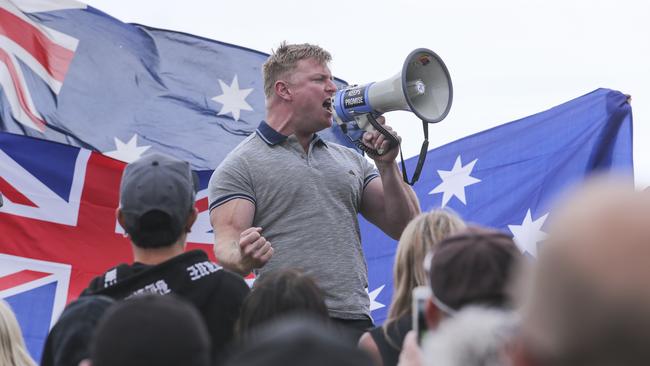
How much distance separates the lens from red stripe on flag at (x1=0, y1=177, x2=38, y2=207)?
749 centimetres

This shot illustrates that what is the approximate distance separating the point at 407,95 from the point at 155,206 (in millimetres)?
1764

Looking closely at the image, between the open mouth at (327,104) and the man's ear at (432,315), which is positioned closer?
the man's ear at (432,315)

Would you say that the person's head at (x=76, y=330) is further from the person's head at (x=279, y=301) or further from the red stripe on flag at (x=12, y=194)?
the red stripe on flag at (x=12, y=194)

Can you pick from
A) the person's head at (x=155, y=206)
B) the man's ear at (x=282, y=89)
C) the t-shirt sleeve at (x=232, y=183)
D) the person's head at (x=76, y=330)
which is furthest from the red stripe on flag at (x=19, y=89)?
the person's head at (x=76, y=330)

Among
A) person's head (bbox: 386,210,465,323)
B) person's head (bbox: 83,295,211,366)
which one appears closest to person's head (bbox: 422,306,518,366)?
person's head (bbox: 83,295,211,366)

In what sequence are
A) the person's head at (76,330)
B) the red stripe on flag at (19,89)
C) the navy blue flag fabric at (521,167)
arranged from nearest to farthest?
the person's head at (76,330) → the navy blue flag fabric at (521,167) → the red stripe on flag at (19,89)

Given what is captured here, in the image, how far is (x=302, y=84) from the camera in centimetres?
502

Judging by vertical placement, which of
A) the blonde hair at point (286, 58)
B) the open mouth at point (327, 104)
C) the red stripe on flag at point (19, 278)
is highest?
the blonde hair at point (286, 58)

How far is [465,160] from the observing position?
7781 mm

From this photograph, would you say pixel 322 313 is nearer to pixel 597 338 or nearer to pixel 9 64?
pixel 597 338

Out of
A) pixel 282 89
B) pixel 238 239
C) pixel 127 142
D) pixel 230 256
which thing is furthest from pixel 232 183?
pixel 127 142

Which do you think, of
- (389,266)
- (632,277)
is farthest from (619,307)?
(389,266)

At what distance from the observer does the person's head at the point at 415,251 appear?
3340 mm

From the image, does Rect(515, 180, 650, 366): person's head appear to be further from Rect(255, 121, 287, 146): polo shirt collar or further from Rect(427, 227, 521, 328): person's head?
Rect(255, 121, 287, 146): polo shirt collar
